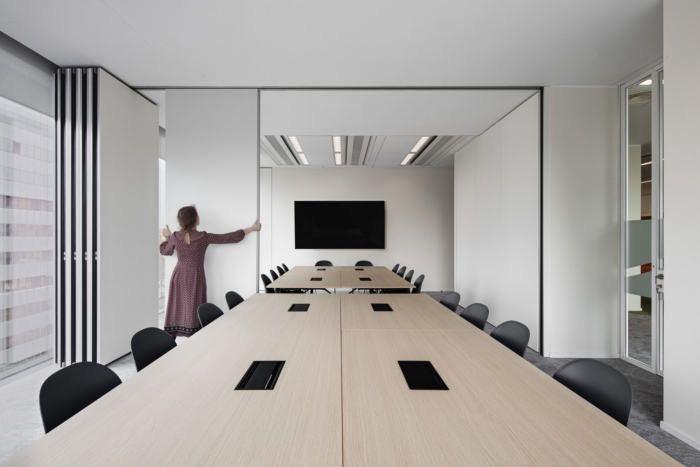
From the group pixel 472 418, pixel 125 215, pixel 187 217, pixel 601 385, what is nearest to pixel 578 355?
pixel 601 385

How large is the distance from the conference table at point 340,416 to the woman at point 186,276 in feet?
6.98

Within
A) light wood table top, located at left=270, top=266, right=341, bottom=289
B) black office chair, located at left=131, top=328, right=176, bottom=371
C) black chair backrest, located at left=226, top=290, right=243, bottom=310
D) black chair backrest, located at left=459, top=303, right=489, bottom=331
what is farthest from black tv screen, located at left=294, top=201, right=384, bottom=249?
black office chair, located at left=131, top=328, right=176, bottom=371

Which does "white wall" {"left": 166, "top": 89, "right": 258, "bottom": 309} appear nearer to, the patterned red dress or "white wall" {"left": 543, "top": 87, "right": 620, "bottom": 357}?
the patterned red dress

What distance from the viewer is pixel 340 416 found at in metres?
1.30

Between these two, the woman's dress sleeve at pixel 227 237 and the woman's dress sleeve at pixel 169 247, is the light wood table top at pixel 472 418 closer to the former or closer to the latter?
the woman's dress sleeve at pixel 227 237

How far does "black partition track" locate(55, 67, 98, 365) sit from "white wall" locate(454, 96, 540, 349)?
510 cm

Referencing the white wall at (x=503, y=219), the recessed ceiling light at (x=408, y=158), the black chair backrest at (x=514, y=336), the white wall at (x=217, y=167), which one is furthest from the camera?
the recessed ceiling light at (x=408, y=158)

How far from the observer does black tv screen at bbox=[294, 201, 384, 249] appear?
9492 millimetres

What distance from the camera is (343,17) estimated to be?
3.09m

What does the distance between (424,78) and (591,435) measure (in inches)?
155

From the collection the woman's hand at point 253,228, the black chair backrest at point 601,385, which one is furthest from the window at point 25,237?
the black chair backrest at point 601,385

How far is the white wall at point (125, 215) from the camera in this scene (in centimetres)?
404

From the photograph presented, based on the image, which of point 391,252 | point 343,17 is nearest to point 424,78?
point 343,17

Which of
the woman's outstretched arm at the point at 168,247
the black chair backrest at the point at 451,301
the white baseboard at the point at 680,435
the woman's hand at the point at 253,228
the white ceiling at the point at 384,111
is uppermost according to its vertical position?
the white ceiling at the point at 384,111
